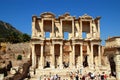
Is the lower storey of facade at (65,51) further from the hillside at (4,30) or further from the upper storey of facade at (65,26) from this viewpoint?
the hillside at (4,30)

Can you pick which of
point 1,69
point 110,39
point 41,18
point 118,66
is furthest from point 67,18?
point 1,69

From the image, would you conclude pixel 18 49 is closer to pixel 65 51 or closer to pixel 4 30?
pixel 65 51

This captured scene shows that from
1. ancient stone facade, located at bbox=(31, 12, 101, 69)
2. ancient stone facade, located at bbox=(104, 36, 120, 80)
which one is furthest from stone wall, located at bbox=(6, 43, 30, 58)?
ancient stone facade, located at bbox=(104, 36, 120, 80)

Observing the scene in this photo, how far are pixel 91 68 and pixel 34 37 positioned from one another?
10.5 meters

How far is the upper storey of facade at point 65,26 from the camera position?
4112cm

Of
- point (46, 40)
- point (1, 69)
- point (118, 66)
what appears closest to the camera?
point (1, 69)

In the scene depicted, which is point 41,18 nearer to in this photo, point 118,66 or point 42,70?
point 42,70

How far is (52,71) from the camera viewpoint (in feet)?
122

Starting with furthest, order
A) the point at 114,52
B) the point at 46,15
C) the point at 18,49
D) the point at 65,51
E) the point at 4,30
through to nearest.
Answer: the point at 4,30
the point at 18,49
the point at 65,51
the point at 46,15
the point at 114,52

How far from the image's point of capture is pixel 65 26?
140 ft

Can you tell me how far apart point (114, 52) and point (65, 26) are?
33.8 feet

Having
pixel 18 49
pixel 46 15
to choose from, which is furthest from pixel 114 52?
pixel 18 49

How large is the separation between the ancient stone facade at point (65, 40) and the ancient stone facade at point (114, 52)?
210cm

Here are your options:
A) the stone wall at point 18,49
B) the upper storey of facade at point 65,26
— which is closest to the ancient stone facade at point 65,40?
the upper storey of facade at point 65,26
